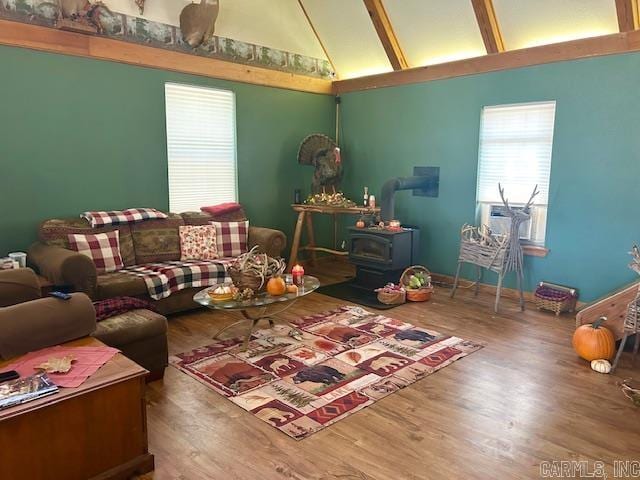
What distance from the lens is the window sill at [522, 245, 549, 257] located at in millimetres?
4840

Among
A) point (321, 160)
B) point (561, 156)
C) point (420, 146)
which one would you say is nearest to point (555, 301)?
point (561, 156)

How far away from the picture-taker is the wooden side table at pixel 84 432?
6.07 feet

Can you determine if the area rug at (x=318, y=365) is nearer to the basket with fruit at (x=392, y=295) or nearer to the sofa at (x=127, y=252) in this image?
the basket with fruit at (x=392, y=295)

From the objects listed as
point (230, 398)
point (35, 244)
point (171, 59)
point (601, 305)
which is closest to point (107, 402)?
point (230, 398)

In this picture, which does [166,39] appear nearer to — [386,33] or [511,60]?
[386,33]

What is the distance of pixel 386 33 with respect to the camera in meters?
5.57

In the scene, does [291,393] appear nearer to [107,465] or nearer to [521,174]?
[107,465]

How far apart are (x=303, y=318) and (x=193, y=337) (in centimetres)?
101

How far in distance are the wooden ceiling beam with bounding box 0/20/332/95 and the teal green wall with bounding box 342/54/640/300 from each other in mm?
1455

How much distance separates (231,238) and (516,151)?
10.4ft

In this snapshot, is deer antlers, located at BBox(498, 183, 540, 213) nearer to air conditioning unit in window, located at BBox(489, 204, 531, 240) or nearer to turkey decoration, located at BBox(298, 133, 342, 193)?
air conditioning unit in window, located at BBox(489, 204, 531, 240)

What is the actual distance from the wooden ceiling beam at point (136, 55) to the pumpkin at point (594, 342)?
438cm

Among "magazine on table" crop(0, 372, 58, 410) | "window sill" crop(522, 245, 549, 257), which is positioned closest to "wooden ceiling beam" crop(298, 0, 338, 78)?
"window sill" crop(522, 245, 549, 257)

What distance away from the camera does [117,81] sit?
181 inches
